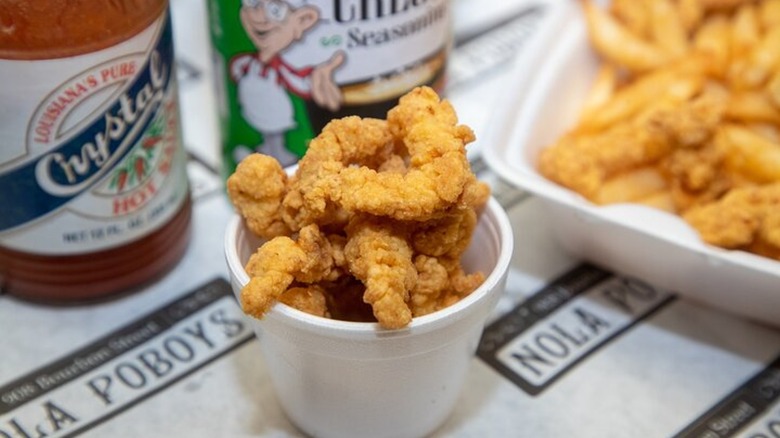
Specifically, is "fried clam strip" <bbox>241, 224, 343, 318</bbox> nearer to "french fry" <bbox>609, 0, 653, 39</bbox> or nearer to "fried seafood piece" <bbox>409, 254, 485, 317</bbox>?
"fried seafood piece" <bbox>409, 254, 485, 317</bbox>

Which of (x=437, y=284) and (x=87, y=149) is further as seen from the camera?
(x=87, y=149)

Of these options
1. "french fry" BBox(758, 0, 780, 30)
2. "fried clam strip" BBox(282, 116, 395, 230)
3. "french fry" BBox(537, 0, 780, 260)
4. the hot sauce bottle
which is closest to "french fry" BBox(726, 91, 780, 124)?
"french fry" BBox(537, 0, 780, 260)

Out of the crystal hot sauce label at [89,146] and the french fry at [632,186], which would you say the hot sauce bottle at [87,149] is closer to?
the crystal hot sauce label at [89,146]

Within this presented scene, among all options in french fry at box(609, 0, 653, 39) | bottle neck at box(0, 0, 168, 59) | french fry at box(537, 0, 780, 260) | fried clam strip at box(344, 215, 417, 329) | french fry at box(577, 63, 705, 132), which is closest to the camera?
fried clam strip at box(344, 215, 417, 329)

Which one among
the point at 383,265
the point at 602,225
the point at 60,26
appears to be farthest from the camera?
the point at 602,225

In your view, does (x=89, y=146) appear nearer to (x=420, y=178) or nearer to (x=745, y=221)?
(x=420, y=178)

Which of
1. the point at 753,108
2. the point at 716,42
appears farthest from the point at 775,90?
the point at 716,42
